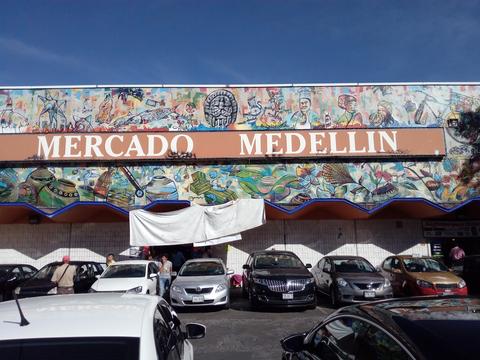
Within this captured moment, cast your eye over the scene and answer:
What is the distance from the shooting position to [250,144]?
20531 millimetres

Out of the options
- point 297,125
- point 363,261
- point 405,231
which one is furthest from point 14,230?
point 405,231

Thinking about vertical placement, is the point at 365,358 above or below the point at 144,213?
below

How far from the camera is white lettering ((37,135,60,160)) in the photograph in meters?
20.4

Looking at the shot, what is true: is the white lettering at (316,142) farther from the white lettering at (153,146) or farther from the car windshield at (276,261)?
the car windshield at (276,261)

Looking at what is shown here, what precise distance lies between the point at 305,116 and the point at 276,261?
8.89 metres

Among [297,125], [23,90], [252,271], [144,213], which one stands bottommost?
[252,271]

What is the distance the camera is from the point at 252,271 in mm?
13727

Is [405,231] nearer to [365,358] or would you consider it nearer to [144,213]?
[144,213]

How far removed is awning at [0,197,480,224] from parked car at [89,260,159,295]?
3.77 metres

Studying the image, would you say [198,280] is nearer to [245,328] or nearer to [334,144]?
[245,328]

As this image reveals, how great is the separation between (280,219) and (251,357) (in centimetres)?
1247

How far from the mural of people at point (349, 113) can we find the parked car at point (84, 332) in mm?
18745

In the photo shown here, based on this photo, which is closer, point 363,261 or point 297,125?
point 363,261

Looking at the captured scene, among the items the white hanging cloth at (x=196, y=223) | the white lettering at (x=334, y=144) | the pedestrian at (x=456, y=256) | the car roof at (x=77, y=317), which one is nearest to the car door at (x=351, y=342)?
the car roof at (x=77, y=317)
